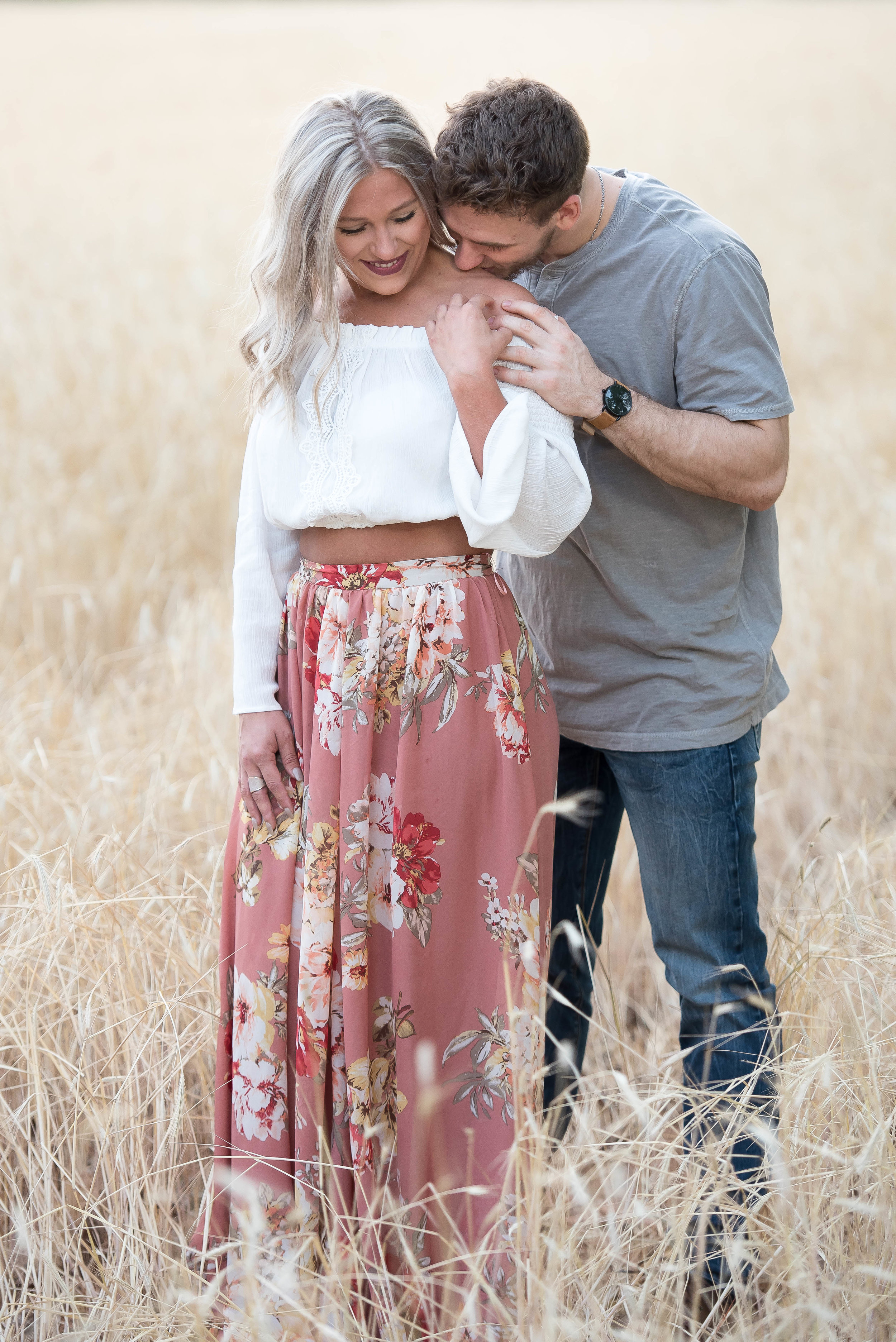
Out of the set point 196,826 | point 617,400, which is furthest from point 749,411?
point 196,826

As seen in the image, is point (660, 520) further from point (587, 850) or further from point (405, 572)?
point (587, 850)

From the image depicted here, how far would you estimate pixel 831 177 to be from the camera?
1138 cm

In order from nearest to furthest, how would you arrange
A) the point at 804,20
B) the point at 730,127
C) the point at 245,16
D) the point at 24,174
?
the point at 24,174, the point at 730,127, the point at 804,20, the point at 245,16

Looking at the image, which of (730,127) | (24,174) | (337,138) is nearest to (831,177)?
(730,127)

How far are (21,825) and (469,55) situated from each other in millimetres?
16793

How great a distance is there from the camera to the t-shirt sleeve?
5.32ft

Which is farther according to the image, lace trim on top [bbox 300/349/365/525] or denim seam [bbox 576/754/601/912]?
denim seam [bbox 576/754/601/912]

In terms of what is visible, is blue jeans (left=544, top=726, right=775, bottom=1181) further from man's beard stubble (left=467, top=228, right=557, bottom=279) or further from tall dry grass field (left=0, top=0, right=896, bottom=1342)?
man's beard stubble (left=467, top=228, right=557, bottom=279)

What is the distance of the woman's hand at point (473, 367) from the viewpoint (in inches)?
59.8

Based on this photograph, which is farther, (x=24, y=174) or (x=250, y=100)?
(x=250, y=100)

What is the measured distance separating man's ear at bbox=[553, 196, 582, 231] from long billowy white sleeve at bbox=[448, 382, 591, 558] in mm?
275

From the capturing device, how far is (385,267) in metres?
1.65

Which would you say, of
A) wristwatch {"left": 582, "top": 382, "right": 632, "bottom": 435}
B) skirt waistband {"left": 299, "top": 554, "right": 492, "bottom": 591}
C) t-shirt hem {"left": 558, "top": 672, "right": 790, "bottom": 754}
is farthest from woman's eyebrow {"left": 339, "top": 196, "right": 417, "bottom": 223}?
t-shirt hem {"left": 558, "top": 672, "right": 790, "bottom": 754}

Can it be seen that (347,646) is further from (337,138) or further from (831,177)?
(831,177)
